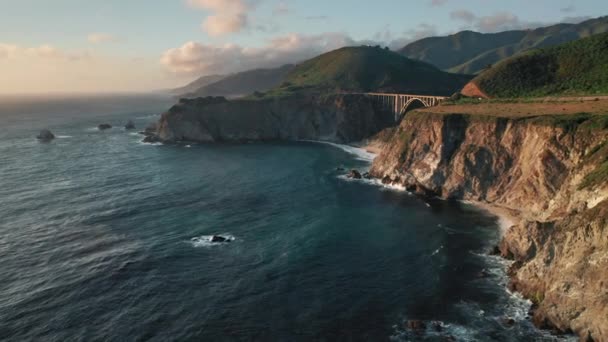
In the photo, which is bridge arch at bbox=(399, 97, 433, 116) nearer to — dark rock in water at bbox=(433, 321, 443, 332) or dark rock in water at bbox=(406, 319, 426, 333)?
dark rock in water at bbox=(433, 321, 443, 332)

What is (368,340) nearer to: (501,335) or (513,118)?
(501,335)

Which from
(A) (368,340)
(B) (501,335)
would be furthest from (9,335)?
(B) (501,335)

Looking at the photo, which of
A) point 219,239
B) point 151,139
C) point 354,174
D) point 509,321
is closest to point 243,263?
point 219,239

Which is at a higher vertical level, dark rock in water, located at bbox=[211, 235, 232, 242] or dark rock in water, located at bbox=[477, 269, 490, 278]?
dark rock in water, located at bbox=[211, 235, 232, 242]

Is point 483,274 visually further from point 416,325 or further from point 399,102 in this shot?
point 399,102

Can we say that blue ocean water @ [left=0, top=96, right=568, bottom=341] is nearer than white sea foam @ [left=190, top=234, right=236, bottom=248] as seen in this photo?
Yes


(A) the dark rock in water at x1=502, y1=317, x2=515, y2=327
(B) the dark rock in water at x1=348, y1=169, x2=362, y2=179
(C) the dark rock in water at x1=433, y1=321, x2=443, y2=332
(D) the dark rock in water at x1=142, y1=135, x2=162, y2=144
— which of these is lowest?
(C) the dark rock in water at x1=433, y1=321, x2=443, y2=332

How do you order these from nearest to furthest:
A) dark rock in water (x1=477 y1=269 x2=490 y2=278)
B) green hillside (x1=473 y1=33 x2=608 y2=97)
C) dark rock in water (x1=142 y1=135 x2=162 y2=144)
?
1. dark rock in water (x1=477 y1=269 x2=490 y2=278)
2. green hillside (x1=473 y1=33 x2=608 y2=97)
3. dark rock in water (x1=142 y1=135 x2=162 y2=144)

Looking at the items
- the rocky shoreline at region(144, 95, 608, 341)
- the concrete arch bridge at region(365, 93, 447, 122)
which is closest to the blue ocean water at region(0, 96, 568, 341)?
the rocky shoreline at region(144, 95, 608, 341)
